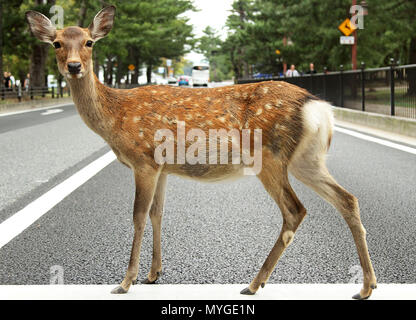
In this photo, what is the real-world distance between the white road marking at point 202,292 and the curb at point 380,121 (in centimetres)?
1088

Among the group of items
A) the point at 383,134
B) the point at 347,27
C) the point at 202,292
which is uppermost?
the point at 347,27

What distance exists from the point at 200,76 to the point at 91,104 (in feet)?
279

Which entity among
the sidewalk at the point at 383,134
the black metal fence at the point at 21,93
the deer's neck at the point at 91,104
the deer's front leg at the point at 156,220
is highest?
the deer's neck at the point at 91,104

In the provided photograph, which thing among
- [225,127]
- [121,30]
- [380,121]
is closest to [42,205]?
[225,127]

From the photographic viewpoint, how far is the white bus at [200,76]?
85500 mm

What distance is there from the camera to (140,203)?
336 centimetres

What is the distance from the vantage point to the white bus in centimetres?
8550

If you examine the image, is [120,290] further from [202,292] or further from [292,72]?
[292,72]

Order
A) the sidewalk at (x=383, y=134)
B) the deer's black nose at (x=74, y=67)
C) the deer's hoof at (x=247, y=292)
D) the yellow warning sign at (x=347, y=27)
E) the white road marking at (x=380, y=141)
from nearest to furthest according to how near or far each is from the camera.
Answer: the deer's black nose at (x=74, y=67) → the deer's hoof at (x=247, y=292) → the white road marking at (x=380, y=141) → the sidewalk at (x=383, y=134) → the yellow warning sign at (x=347, y=27)

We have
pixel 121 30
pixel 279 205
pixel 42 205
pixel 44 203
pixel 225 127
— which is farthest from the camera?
pixel 121 30

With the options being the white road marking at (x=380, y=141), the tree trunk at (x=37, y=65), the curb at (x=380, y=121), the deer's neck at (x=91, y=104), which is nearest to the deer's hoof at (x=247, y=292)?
the deer's neck at (x=91, y=104)

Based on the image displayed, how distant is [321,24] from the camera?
33000 millimetres

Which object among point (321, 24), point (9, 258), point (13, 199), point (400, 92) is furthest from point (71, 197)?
point (321, 24)

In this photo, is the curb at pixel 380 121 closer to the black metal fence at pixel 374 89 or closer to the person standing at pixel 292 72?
the black metal fence at pixel 374 89
